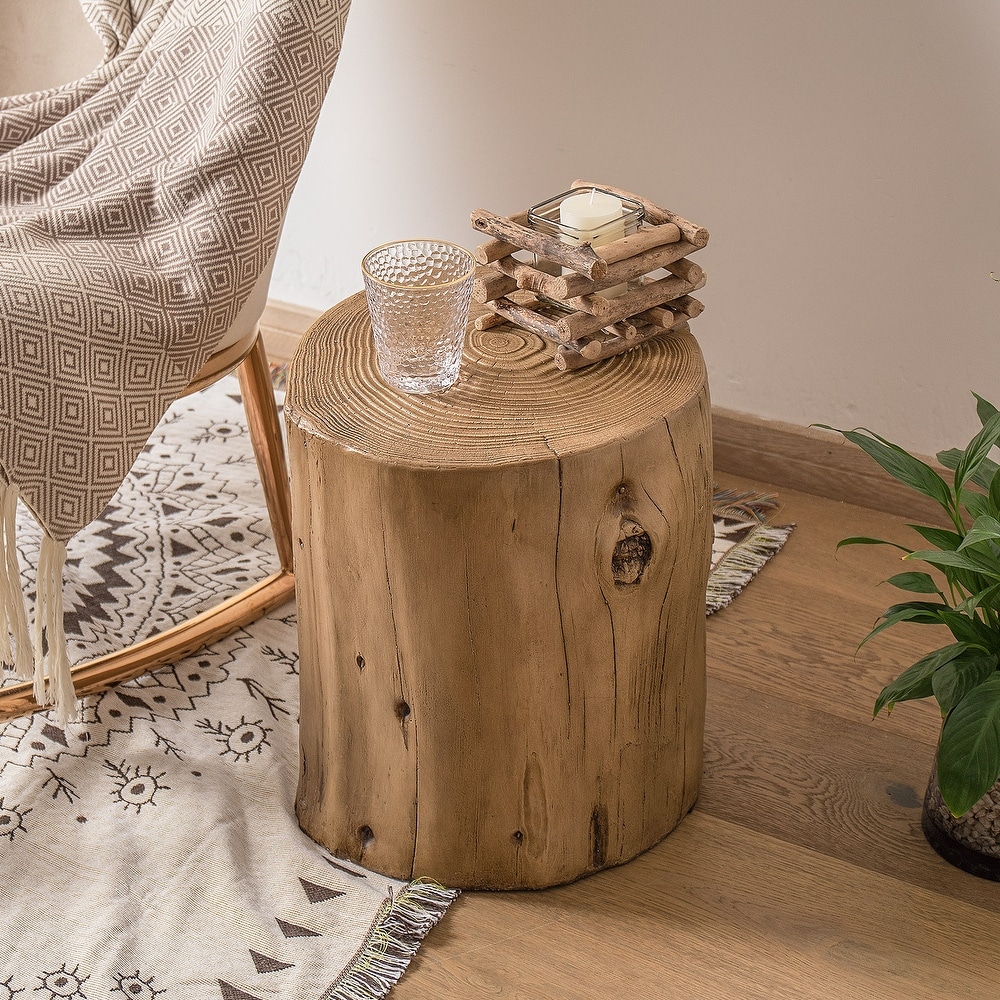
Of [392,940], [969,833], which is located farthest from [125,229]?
[969,833]

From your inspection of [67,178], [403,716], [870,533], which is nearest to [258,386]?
[67,178]

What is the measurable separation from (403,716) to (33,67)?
1.08m

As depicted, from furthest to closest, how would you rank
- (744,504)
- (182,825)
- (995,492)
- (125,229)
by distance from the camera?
(744,504) < (125,229) < (182,825) < (995,492)

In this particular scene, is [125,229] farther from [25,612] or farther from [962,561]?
[962,561]

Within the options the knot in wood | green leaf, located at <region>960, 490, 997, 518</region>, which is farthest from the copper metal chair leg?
green leaf, located at <region>960, 490, 997, 518</region>

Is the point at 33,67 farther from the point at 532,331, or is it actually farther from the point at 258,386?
the point at 532,331

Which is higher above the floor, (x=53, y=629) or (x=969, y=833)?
(x=53, y=629)

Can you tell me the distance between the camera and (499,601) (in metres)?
0.96

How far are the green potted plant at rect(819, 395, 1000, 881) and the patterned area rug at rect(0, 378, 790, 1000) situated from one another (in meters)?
0.44

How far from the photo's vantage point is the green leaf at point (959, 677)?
0.99m

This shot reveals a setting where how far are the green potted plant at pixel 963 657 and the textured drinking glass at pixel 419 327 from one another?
35cm

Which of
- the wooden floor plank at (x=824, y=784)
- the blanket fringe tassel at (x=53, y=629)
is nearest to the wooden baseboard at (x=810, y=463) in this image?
the wooden floor plank at (x=824, y=784)

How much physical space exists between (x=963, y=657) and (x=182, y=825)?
2.52 feet

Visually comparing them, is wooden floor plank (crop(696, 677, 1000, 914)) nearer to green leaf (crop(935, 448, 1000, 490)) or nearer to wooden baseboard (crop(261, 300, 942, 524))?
green leaf (crop(935, 448, 1000, 490))
